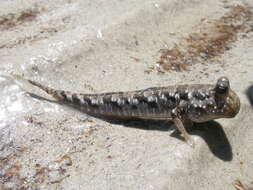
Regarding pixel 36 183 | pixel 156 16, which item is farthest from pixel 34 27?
pixel 36 183

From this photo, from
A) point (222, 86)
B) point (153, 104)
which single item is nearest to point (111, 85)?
point (153, 104)

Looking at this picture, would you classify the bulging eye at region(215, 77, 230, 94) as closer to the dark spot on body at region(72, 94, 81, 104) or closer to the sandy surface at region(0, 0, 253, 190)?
the sandy surface at region(0, 0, 253, 190)

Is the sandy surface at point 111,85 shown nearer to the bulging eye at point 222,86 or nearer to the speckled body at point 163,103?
the speckled body at point 163,103

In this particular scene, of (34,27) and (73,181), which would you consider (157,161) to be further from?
(34,27)

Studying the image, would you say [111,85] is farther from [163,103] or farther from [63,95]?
[163,103]

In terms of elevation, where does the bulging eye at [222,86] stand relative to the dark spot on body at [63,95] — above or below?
above

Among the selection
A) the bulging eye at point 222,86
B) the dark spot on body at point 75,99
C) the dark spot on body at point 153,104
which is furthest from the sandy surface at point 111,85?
the bulging eye at point 222,86

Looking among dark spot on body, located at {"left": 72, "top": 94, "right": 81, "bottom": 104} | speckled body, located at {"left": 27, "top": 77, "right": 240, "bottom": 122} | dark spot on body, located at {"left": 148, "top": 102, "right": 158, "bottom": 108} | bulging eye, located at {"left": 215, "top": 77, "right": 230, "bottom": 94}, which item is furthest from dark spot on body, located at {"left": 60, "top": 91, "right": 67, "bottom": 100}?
bulging eye, located at {"left": 215, "top": 77, "right": 230, "bottom": 94}
